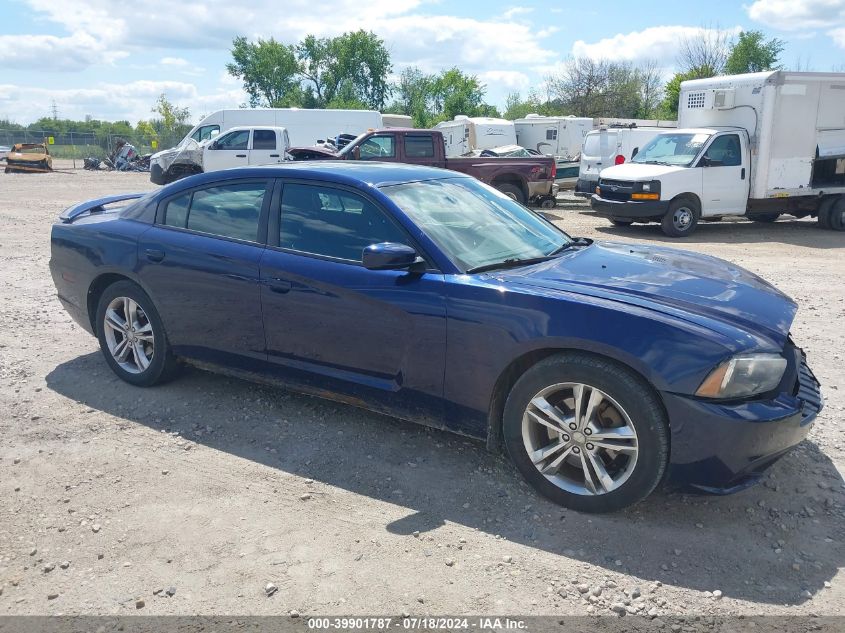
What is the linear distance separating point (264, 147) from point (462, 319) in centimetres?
1935

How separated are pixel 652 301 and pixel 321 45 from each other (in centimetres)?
7855

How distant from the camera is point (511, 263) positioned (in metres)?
4.01

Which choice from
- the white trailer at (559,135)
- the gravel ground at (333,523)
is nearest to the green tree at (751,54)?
the white trailer at (559,135)

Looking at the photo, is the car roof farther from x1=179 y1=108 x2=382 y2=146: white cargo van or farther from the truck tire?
x1=179 y1=108 x2=382 y2=146: white cargo van

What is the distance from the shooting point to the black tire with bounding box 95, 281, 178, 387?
4.89 meters

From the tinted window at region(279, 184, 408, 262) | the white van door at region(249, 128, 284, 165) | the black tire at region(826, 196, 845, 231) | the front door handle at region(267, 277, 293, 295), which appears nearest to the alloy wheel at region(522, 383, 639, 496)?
the tinted window at region(279, 184, 408, 262)

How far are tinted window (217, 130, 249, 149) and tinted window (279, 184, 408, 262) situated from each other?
1827 cm

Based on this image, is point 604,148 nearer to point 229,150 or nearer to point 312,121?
point 229,150

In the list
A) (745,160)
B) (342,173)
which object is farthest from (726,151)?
(342,173)

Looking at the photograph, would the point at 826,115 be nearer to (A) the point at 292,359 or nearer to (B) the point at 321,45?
(A) the point at 292,359

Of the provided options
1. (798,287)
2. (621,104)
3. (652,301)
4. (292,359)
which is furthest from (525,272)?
(621,104)

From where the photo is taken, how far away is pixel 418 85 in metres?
73.5

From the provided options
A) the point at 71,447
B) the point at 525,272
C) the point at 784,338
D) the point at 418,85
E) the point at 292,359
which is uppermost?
the point at 418,85

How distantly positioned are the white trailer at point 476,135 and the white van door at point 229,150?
8.37m
